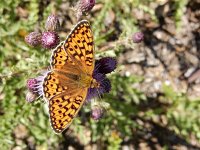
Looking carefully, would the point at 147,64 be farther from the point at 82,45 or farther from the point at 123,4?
the point at 82,45

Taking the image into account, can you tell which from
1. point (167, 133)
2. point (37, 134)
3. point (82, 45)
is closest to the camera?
point (82, 45)

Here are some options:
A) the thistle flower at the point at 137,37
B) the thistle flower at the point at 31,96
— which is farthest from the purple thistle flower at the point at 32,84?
the thistle flower at the point at 137,37

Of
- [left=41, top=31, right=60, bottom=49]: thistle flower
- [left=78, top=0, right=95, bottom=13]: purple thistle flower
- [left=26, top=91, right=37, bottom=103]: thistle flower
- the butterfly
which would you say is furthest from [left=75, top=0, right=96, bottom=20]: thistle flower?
[left=26, top=91, right=37, bottom=103]: thistle flower

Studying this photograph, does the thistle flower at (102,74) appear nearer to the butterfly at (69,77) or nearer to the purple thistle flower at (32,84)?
the butterfly at (69,77)

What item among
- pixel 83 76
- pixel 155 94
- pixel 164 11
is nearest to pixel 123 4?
pixel 164 11

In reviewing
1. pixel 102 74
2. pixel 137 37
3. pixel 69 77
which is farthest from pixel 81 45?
pixel 137 37

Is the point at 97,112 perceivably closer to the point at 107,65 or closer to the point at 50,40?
the point at 107,65
